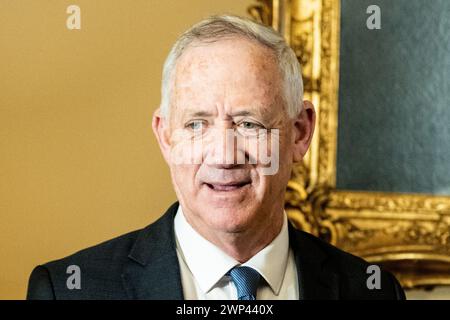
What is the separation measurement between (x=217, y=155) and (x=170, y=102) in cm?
10

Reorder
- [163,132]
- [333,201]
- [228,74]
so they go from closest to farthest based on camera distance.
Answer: [228,74] → [163,132] → [333,201]

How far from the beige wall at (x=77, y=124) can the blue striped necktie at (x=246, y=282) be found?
69 centimetres

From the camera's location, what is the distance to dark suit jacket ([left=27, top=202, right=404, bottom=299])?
1103mm

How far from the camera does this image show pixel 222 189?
42.2 inches

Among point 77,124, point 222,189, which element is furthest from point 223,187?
point 77,124

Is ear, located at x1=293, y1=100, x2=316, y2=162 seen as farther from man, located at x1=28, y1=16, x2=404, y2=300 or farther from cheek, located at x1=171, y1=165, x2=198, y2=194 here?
cheek, located at x1=171, y1=165, x2=198, y2=194

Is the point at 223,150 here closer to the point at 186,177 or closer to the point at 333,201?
the point at 186,177

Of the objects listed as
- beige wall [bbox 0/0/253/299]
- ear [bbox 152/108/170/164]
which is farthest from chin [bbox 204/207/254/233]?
beige wall [bbox 0/0/253/299]

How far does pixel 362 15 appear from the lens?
1903mm

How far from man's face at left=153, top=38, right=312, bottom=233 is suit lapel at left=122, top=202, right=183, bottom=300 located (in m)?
0.07

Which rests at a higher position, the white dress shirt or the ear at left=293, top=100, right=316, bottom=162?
the ear at left=293, top=100, right=316, bottom=162

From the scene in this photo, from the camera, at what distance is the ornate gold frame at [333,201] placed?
1864mm

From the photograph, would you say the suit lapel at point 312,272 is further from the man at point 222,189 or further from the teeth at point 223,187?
the teeth at point 223,187

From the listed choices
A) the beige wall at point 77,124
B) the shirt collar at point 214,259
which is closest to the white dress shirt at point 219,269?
the shirt collar at point 214,259
